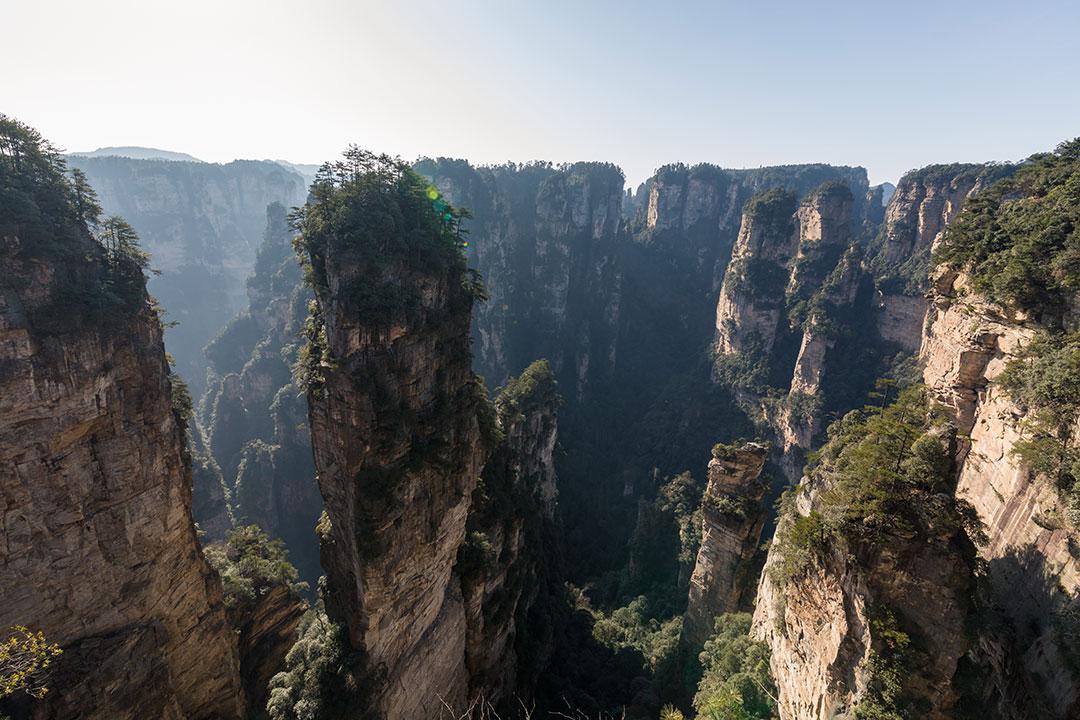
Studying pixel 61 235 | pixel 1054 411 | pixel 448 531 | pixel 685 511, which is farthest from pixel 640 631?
pixel 61 235

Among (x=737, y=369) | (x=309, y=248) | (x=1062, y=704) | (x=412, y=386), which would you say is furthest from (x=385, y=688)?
(x=737, y=369)

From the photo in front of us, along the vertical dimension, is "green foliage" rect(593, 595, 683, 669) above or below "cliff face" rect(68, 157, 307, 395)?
below

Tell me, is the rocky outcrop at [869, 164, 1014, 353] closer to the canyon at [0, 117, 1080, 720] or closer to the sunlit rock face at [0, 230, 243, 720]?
the canyon at [0, 117, 1080, 720]

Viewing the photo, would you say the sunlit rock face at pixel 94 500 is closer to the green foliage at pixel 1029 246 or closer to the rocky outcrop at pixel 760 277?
the green foliage at pixel 1029 246

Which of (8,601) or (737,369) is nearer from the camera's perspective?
(8,601)

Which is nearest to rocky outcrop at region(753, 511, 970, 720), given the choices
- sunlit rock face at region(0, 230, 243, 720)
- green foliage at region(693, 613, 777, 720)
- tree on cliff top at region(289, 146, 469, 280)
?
green foliage at region(693, 613, 777, 720)

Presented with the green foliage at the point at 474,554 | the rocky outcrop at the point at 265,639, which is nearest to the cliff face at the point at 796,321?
the green foliage at the point at 474,554

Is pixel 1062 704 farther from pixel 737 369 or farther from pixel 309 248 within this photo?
pixel 737 369
